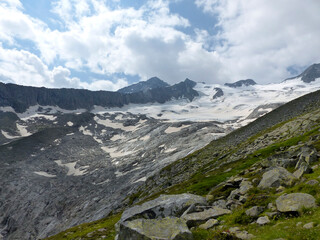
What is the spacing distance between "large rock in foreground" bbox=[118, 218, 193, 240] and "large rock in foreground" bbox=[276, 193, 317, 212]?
5.30 metres

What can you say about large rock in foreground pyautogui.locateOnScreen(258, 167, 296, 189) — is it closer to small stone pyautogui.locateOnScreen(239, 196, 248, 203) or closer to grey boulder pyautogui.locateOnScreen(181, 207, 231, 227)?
small stone pyautogui.locateOnScreen(239, 196, 248, 203)

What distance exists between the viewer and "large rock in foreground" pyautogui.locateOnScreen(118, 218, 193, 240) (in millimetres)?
11695

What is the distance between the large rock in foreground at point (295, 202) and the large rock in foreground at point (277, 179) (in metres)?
4.25

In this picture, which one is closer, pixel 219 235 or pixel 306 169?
pixel 219 235

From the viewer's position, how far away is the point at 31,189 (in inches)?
4887

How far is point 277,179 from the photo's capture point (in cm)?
1719

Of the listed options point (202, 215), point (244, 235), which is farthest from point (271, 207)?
point (202, 215)

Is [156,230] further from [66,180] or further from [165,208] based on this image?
[66,180]

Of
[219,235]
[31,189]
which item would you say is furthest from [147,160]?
[219,235]

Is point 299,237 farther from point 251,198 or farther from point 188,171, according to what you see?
point 188,171

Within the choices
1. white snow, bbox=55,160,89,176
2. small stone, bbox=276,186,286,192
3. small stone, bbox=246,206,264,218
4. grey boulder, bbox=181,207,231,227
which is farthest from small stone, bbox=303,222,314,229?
white snow, bbox=55,160,89,176

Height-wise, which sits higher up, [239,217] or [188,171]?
[239,217]

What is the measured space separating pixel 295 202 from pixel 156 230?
766 cm

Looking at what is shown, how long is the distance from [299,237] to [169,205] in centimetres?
1097
